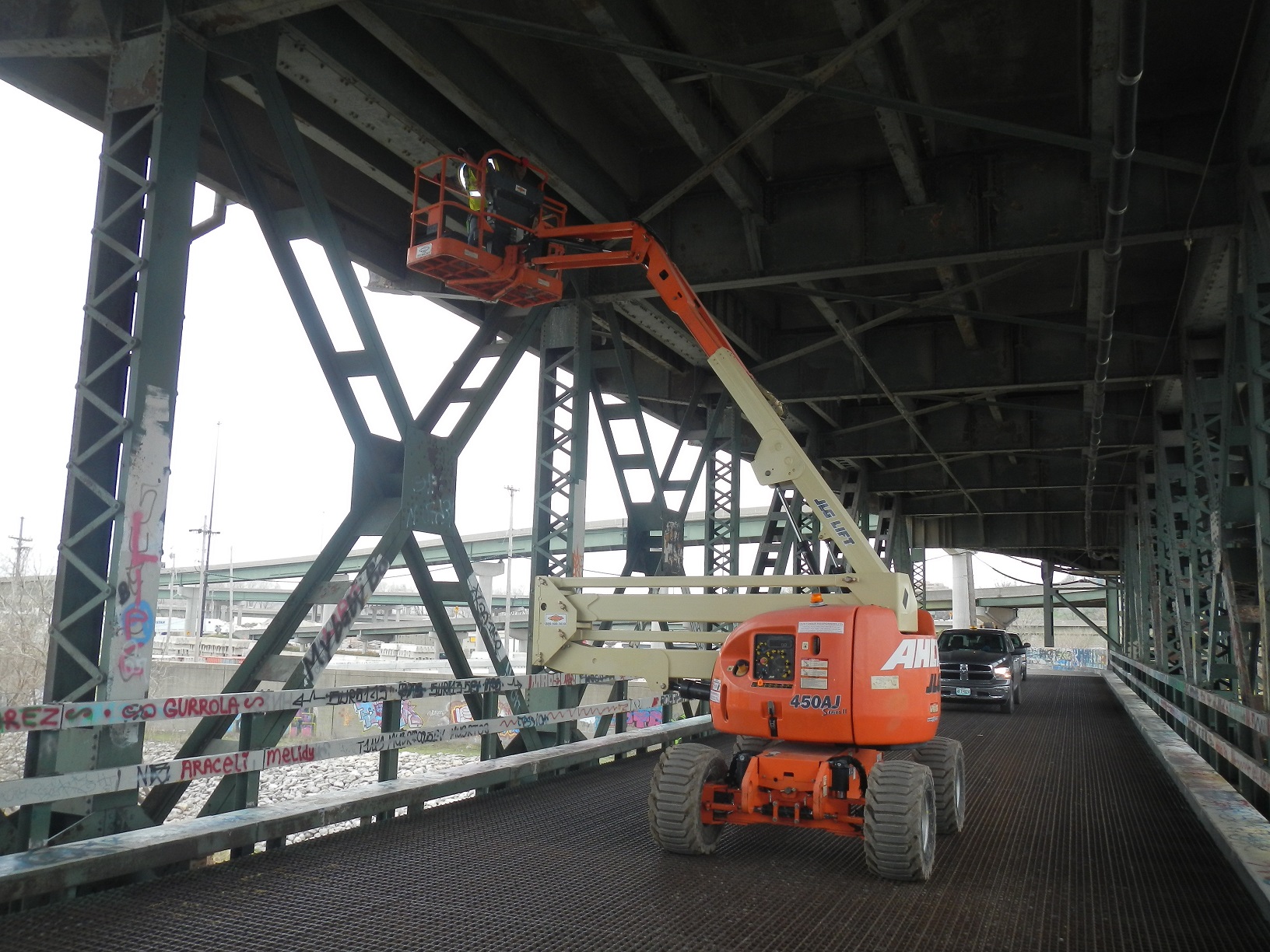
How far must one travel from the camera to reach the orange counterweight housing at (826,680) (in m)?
6.49

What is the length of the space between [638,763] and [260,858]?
210 inches

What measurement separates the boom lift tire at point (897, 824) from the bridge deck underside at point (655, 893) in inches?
5.4

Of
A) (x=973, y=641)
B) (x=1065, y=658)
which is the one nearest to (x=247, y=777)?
(x=973, y=641)

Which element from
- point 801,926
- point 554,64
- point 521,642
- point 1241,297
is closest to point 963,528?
point 1241,297

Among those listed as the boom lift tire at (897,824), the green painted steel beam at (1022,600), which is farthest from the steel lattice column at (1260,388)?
the green painted steel beam at (1022,600)

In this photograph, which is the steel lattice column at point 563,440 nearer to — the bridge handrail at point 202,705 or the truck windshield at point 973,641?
the bridge handrail at point 202,705

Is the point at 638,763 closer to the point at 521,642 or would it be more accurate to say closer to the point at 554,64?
the point at 554,64

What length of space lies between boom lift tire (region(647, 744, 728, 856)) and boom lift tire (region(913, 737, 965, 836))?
73.4 inches

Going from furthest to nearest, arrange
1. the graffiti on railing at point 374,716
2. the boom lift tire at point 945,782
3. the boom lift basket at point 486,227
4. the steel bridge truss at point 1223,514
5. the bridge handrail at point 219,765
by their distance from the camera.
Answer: the graffiti on railing at point 374,716 < the boom lift basket at point 486,227 < the steel bridge truss at point 1223,514 < the boom lift tire at point 945,782 < the bridge handrail at point 219,765

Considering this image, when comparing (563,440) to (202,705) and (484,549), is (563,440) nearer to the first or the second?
(202,705)

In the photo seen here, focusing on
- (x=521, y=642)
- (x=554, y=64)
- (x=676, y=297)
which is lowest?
(x=521, y=642)

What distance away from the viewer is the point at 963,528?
3719 cm

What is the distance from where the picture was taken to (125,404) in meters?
6.72

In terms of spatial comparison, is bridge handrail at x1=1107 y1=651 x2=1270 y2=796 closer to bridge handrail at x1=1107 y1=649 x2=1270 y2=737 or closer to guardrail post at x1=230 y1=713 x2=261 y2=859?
bridge handrail at x1=1107 y1=649 x2=1270 y2=737
